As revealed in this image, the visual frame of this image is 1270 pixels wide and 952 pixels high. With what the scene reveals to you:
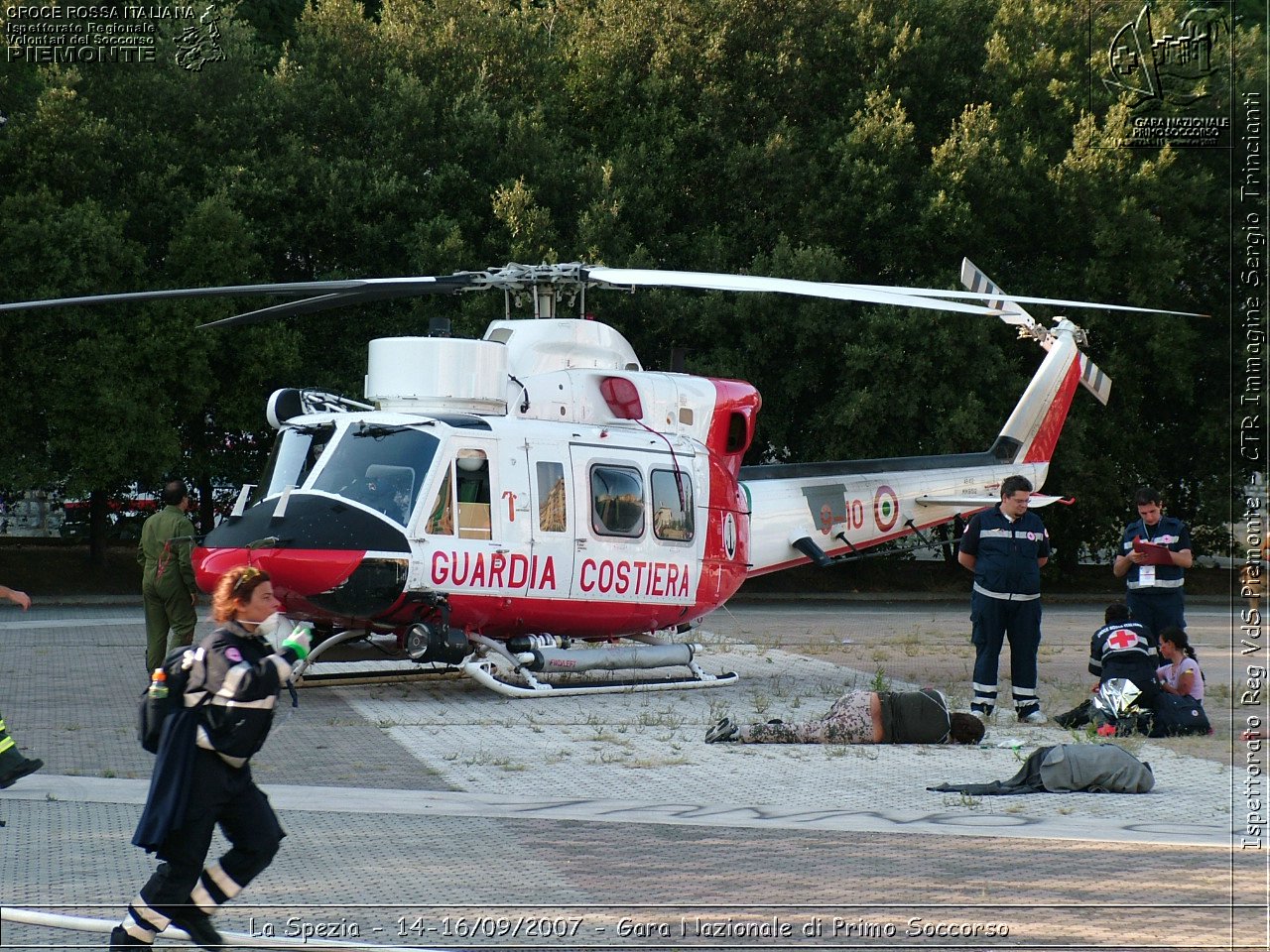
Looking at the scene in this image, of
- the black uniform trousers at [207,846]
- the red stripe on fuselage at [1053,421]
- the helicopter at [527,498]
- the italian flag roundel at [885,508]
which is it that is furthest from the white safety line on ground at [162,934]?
the red stripe on fuselage at [1053,421]

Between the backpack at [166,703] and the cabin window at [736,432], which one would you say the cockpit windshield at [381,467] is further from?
the backpack at [166,703]

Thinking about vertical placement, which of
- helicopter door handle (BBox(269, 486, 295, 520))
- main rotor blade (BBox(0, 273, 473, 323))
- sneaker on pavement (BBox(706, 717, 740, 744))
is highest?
main rotor blade (BBox(0, 273, 473, 323))

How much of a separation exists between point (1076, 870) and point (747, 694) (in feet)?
23.3

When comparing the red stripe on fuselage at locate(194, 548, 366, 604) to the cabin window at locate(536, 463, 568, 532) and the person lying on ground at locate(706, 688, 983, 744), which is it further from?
the person lying on ground at locate(706, 688, 983, 744)

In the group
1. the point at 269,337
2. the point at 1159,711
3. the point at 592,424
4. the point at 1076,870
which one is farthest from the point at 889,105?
the point at 1076,870

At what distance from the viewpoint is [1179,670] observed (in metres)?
11.5

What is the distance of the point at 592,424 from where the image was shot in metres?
14.1

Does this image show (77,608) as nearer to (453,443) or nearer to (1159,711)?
(453,443)

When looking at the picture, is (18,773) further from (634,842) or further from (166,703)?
(634,842)

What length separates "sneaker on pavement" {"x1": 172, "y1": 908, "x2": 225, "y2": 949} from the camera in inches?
212

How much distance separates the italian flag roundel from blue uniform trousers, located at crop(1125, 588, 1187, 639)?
3.85 meters

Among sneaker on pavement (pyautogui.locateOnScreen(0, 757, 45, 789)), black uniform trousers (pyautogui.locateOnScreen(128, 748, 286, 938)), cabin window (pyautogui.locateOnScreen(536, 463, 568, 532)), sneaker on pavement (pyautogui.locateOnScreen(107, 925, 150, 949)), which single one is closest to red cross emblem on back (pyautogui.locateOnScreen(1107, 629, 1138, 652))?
cabin window (pyautogui.locateOnScreen(536, 463, 568, 532))

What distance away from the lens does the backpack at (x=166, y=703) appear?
537 cm

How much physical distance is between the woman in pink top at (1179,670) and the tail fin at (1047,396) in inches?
225
